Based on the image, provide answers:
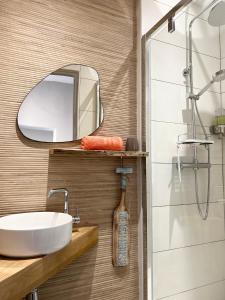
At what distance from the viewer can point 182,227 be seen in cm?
151

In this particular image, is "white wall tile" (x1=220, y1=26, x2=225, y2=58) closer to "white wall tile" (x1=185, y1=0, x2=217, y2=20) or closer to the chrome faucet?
"white wall tile" (x1=185, y1=0, x2=217, y2=20)

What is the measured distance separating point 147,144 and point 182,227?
1.86 ft

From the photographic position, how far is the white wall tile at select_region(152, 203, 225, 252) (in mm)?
1489

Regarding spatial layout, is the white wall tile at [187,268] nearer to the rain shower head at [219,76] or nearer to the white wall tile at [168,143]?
the white wall tile at [168,143]

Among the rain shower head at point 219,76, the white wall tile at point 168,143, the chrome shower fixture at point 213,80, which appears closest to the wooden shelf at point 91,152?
the white wall tile at point 168,143

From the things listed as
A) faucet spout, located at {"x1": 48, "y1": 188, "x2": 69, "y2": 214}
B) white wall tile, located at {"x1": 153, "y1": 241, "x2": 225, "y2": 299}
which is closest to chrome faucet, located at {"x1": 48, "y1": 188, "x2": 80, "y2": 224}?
faucet spout, located at {"x1": 48, "y1": 188, "x2": 69, "y2": 214}

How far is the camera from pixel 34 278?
84cm

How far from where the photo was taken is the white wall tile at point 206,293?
1.49 meters

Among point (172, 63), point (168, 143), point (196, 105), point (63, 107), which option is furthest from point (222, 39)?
point (63, 107)

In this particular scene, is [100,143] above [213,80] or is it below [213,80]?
below

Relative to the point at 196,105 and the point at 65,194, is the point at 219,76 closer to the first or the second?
the point at 196,105

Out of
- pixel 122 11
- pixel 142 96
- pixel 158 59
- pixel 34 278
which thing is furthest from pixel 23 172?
pixel 122 11

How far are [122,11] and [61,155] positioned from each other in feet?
3.46

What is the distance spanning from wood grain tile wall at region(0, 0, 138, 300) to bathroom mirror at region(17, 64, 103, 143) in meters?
0.05
